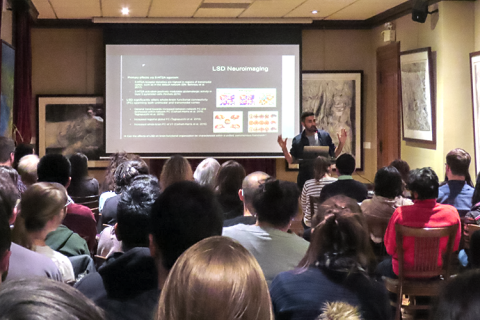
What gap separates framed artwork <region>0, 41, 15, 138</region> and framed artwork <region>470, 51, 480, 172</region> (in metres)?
5.19

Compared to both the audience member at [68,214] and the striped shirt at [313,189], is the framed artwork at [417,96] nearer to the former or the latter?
the striped shirt at [313,189]

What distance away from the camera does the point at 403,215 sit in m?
3.72

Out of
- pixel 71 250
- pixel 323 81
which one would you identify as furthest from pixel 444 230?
pixel 323 81

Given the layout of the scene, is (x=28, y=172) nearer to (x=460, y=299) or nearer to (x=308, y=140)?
(x=308, y=140)

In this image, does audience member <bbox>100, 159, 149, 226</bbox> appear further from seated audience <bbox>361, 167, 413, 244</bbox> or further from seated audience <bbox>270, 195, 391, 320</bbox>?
seated audience <bbox>270, 195, 391, 320</bbox>

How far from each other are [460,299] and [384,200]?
11.7ft

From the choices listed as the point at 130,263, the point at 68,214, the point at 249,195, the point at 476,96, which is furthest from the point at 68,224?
the point at 476,96

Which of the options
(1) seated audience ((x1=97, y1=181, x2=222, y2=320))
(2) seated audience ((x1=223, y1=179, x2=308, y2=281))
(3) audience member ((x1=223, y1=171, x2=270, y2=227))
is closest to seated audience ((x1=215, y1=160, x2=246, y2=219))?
(3) audience member ((x1=223, y1=171, x2=270, y2=227))

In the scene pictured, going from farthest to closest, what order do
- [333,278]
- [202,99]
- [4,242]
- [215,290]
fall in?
[202,99], [333,278], [4,242], [215,290]

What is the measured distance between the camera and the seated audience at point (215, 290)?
89 cm

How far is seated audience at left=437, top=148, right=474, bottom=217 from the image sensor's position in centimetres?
433

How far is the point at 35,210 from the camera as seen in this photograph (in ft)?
8.19

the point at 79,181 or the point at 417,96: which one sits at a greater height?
the point at 417,96

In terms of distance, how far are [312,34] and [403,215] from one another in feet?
17.6
